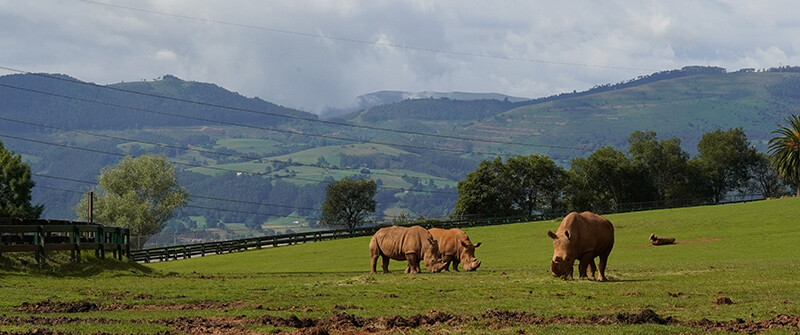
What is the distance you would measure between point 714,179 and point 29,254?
145165mm

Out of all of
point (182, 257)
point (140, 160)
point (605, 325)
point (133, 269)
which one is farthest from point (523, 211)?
point (605, 325)

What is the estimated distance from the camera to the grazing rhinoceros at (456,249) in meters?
38.6

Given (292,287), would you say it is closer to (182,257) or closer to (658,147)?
(182,257)

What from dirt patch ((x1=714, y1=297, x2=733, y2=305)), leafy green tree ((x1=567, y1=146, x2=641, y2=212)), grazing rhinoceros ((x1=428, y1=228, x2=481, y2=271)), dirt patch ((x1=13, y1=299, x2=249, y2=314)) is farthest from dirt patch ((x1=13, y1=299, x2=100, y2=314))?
leafy green tree ((x1=567, y1=146, x2=641, y2=212))

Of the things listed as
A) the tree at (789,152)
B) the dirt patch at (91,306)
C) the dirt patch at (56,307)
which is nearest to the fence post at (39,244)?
the dirt patch at (91,306)

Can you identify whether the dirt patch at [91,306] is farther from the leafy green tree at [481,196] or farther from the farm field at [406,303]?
the leafy green tree at [481,196]

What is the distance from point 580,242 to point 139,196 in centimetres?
9765

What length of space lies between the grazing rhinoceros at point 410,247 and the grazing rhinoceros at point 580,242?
8.55 m

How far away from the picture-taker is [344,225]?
157125 millimetres

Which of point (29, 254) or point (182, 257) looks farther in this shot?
point (182, 257)

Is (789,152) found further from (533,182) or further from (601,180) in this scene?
(533,182)

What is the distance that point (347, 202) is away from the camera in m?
158

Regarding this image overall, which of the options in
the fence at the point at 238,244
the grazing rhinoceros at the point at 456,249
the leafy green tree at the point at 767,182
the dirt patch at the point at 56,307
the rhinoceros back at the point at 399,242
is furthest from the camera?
the leafy green tree at the point at 767,182

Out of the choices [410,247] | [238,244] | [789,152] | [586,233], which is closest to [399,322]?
[586,233]
